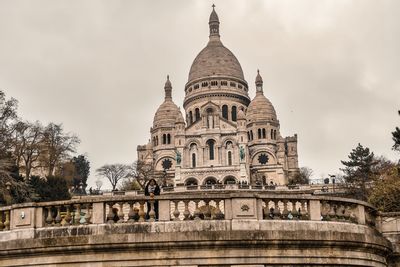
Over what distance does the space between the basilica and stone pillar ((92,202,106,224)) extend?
9741 centimetres

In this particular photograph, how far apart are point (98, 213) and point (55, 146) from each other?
6213cm

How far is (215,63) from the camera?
463 feet

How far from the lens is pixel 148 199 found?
13.0 meters

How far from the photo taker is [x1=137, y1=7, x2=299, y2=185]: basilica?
11669 centimetres

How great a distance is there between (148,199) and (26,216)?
7.66 ft

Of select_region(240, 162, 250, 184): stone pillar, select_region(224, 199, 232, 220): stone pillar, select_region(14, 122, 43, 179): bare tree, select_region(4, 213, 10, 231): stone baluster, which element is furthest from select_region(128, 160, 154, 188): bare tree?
select_region(224, 199, 232, 220): stone pillar

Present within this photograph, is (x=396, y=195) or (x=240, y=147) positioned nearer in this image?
(x=396, y=195)

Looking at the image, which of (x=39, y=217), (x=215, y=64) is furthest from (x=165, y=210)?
(x=215, y=64)

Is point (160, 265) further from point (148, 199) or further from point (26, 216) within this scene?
point (26, 216)

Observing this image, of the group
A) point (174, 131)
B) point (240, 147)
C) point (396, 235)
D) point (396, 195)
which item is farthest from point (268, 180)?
point (396, 235)

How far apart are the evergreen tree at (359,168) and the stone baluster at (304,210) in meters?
57.9

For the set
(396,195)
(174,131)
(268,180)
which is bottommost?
(396,195)

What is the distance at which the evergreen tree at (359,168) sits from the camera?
2946 inches

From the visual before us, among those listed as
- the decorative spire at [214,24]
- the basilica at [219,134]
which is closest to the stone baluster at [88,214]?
the basilica at [219,134]
